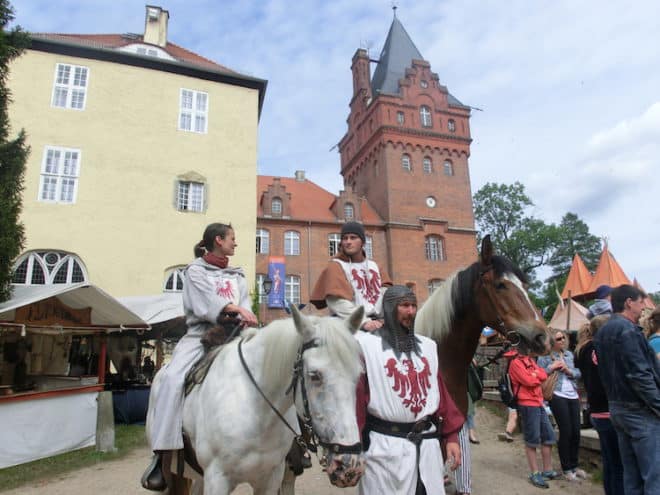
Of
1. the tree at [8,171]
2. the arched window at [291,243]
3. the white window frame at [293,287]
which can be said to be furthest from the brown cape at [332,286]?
the arched window at [291,243]

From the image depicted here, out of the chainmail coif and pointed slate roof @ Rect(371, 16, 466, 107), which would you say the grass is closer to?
the chainmail coif

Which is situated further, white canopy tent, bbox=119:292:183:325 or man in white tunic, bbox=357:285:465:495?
white canopy tent, bbox=119:292:183:325

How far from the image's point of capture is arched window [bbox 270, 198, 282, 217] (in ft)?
104

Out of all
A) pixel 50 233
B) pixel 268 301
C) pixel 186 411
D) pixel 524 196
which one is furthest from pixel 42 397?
pixel 524 196

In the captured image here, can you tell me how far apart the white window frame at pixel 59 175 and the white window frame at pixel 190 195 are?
394 cm

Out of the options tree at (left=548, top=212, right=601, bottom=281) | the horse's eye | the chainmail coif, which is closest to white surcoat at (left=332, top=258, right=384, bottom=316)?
the chainmail coif

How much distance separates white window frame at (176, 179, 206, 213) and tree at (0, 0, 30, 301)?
9121 millimetres

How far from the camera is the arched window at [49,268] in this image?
1595 centimetres

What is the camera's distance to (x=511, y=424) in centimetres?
882

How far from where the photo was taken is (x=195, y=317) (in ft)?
12.7

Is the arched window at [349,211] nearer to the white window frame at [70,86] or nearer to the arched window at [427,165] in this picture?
the arched window at [427,165]

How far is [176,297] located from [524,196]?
41.4m

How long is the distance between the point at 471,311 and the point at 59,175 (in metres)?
18.3

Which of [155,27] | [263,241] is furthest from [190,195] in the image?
[263,241]
